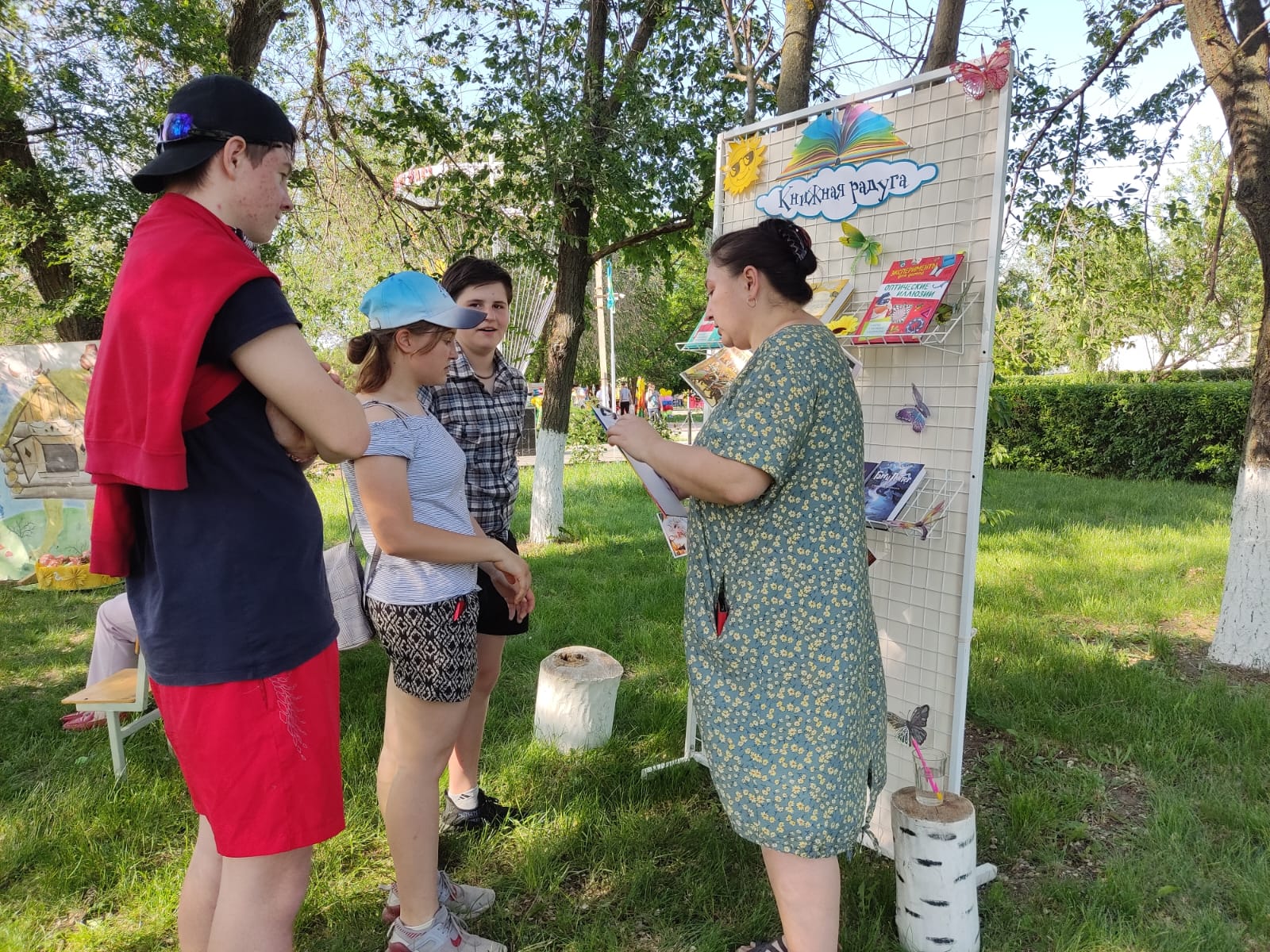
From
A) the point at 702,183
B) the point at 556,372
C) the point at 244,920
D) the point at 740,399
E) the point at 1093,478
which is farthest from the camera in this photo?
the point at 1093,478

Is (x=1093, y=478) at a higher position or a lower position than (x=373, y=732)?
higher

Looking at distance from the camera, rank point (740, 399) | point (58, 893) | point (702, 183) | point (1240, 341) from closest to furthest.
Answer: point (740, 399), point (58, 893), point (702, 183), point (1240, 341)

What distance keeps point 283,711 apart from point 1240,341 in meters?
24.0

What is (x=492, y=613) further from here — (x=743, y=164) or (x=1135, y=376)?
(x=1135, y=376)

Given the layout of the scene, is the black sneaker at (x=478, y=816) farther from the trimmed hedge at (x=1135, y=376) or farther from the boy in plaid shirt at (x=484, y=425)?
the trimmed hedge at (x=1135, y=376)

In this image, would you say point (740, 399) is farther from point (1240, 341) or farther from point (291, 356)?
point (1240, 341)

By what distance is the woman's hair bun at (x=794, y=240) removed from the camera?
174cm

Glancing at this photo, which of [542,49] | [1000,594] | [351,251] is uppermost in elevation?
[542,49]

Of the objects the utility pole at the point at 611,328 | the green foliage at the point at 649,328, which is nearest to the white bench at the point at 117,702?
the utility pole at the point at 611,328

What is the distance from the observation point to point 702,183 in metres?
6.08

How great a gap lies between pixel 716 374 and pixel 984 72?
112cm

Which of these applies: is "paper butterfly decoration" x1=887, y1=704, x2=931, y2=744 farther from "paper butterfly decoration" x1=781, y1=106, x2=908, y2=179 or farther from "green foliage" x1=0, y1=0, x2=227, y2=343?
"green foliage" x1=0, y1=0, x2=227, y2=343

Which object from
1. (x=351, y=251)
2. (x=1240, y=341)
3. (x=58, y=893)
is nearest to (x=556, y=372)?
(x=351, y=251)

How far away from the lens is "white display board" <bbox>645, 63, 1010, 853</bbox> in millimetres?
2172
